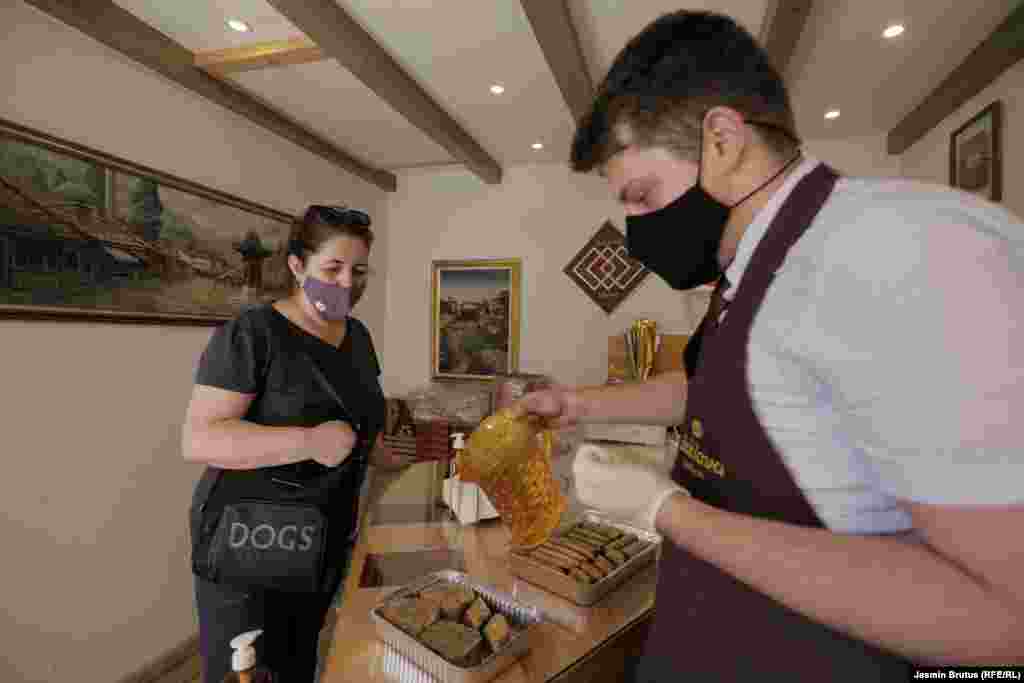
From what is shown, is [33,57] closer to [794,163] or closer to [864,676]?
[794,163]

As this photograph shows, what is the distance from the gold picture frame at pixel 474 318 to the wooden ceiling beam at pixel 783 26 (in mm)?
2238

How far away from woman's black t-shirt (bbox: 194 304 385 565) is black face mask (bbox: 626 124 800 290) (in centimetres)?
98

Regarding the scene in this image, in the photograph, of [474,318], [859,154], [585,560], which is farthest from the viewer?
[474,318]

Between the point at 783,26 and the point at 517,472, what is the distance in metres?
2.02

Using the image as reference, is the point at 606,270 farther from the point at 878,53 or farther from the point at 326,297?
the point at 326,297

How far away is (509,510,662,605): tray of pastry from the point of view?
1103mm

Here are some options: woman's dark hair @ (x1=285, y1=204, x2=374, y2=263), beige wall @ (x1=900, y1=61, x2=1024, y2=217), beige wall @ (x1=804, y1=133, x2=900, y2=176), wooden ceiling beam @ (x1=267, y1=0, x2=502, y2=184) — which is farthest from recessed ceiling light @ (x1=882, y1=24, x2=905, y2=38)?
woman's dark hair @ (x1=285, y1=204, x2=374, y2=263)

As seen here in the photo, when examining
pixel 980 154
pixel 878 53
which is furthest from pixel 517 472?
pixel 980 154

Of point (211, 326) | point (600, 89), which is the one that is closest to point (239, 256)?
point (211, 326)

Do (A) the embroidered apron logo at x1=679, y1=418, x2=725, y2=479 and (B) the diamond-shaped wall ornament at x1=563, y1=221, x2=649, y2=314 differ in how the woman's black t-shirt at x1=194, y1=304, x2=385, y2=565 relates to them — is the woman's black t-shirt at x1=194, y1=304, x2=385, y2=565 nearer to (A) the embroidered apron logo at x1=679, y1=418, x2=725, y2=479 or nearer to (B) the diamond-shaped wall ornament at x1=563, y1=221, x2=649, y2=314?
(A) the embroidered apron logo at x1=679, y1=418, x2=725, y2=479

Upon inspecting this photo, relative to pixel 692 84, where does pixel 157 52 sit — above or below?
above

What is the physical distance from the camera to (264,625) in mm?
1346

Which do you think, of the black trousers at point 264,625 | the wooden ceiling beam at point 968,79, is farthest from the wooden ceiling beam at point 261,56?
the wooden ceiling beam at point 968,79

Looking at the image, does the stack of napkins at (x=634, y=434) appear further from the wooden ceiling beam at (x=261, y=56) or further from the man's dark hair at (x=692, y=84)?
the wooden ceiling beam at (x=261, y=56)
